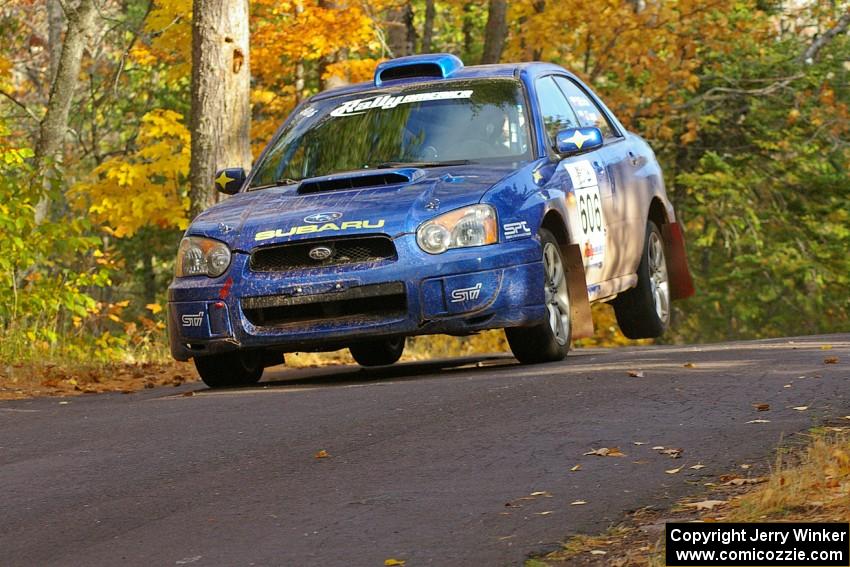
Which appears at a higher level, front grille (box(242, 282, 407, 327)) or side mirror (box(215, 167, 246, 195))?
side mirror (box(215, 167, 246, 195))

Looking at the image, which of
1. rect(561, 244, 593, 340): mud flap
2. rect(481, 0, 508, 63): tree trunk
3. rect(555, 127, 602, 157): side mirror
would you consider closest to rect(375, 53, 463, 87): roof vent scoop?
rect(555, 127, 602, 157): side mirror

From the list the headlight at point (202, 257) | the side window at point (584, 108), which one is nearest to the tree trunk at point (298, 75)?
the side window at point (584, 108)

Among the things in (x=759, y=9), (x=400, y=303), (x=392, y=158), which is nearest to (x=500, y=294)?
(x=400, y=303)

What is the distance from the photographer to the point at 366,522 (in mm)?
5219

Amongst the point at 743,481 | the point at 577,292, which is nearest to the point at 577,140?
the point at 577,292

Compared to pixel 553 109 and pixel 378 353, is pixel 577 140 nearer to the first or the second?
pixel 553 109

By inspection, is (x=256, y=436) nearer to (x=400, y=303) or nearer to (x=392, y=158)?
(x=400, y=303)

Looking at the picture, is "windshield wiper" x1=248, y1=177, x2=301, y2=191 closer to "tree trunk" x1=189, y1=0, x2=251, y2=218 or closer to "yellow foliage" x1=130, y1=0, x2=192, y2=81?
"tree trunk" x1=189, y1=0, x2=251, y2=218

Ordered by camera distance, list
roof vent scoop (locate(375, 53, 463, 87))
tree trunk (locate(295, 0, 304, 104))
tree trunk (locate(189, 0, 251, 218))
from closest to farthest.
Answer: roof vent scoop (locate(375, 53, 463, 87)), tree trunk (locate(189, 0, 251, 218)), tree trunk (locate(295, 0, 304, 104))

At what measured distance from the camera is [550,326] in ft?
31.3

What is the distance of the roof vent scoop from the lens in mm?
10867

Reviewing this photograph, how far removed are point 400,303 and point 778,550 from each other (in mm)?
4814

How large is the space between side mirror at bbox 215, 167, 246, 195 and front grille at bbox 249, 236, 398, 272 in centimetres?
152
